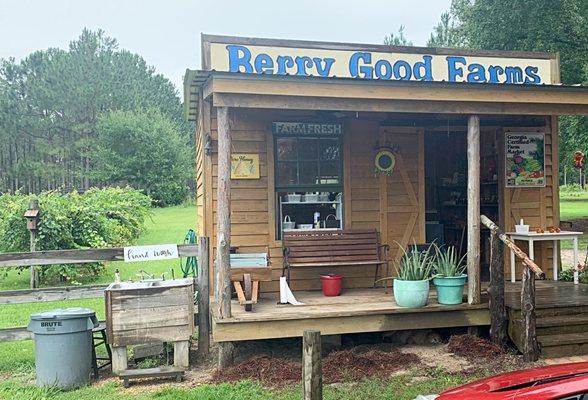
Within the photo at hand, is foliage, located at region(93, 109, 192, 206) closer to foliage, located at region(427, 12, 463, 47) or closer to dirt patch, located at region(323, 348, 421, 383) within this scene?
foliage, located at region(427, 12, 463, 47)

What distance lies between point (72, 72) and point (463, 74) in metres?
42.9

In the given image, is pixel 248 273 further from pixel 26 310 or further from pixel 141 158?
pixel 141 158

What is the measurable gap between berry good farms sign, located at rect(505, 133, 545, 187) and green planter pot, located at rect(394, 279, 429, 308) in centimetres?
285

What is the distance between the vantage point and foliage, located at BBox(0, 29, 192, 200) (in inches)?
1705

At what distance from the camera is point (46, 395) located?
4777 millimetres

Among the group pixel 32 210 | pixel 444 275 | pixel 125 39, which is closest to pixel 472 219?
pixel 444 275

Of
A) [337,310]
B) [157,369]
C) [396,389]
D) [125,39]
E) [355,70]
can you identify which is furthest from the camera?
[125,39]

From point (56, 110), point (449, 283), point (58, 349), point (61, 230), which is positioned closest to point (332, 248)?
point (449, 283)

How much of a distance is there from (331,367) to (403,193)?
3030 millimetres

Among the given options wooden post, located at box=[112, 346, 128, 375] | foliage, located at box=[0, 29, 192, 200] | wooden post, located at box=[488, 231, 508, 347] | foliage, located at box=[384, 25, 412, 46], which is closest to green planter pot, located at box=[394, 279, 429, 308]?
wooden post, located at box=[488, 231, 508, 347]

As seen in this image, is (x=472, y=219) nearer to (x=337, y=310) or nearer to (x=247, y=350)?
(x=337, y=310)

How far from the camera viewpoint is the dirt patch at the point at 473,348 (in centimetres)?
550

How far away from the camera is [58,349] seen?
197 inches

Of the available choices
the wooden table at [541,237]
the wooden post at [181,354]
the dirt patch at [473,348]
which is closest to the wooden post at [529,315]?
the dirt patch at [473,348]
